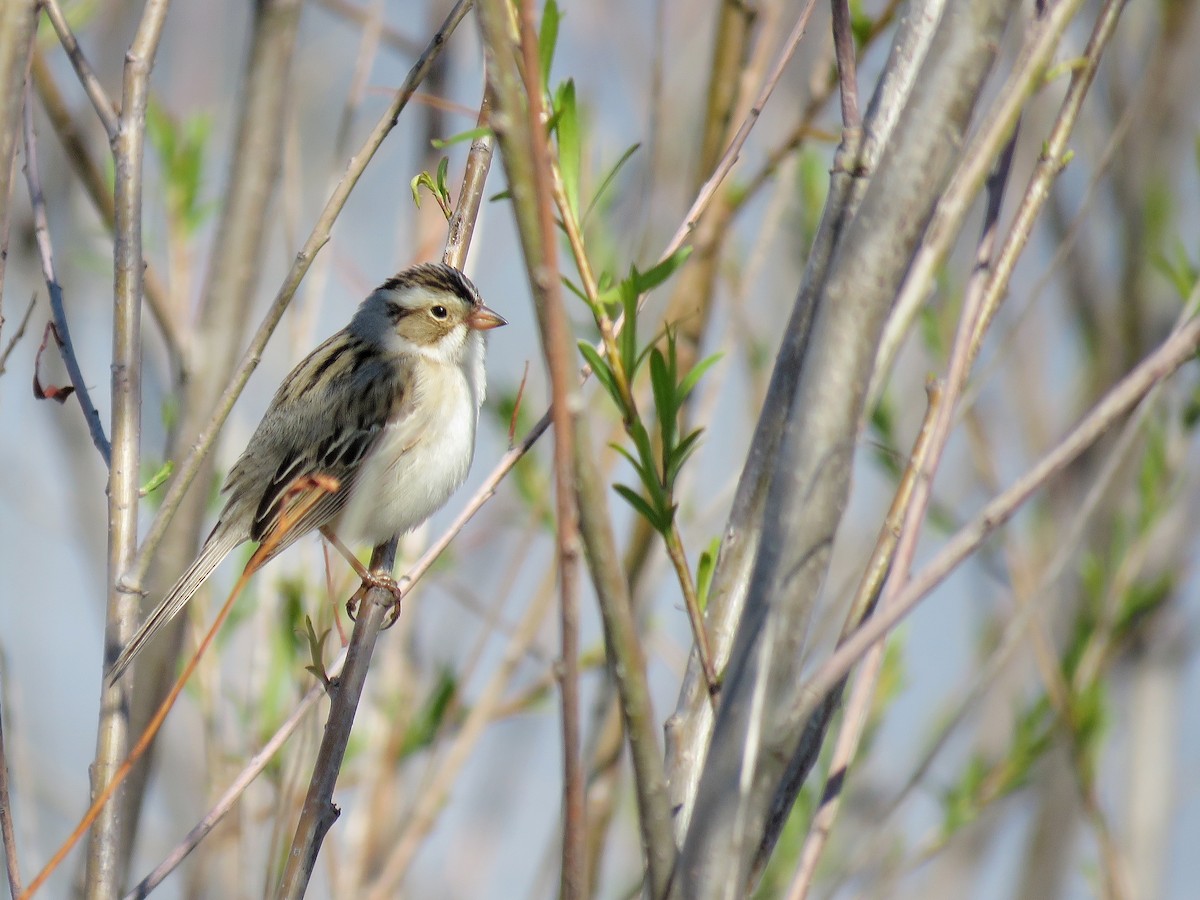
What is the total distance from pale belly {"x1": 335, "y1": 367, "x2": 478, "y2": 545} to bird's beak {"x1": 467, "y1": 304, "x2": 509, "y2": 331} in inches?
9.1

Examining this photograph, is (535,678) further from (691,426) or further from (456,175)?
(456,175)

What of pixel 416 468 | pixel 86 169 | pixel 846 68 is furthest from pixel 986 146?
pixel 86 169

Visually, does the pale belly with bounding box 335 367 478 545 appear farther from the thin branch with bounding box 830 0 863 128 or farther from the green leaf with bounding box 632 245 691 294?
the thin branch with bounding box 830 0 863 128

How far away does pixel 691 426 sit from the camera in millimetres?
3682

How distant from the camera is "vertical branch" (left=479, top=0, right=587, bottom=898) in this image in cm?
123

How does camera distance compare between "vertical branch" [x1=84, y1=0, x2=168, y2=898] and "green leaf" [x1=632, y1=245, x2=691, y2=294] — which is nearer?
"green leaf" [x1=632, y1=245, x2=691, y2=294]

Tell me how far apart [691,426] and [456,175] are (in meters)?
1.22

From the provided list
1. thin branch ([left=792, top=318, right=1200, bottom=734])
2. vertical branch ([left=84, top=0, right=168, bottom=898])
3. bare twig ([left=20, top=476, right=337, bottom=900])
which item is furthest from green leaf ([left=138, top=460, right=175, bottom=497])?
thin branch ([left=792, top=318, right=1200, bottom=734])

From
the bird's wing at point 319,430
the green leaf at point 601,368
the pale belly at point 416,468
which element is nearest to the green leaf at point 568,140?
the green leaf at point 601,368

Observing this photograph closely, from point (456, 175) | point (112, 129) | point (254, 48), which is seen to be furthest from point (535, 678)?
point (112, 129)

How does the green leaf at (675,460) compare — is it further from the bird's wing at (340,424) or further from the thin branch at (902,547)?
the bird's wing at (340,424)

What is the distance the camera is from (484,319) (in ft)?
12.7

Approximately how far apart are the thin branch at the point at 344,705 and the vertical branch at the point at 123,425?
0.28 metres

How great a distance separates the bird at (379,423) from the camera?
343 cm
